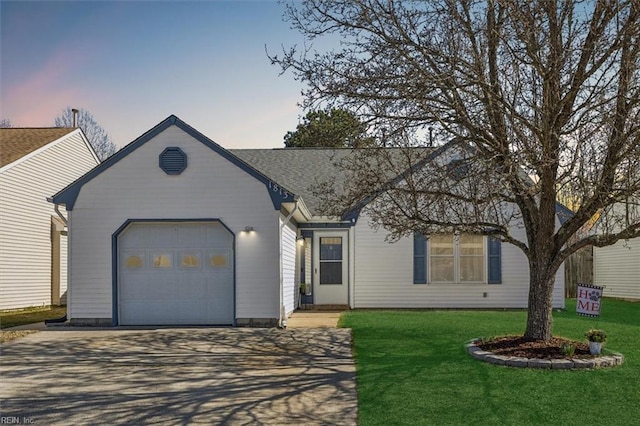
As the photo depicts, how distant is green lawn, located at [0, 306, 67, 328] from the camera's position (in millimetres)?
15297

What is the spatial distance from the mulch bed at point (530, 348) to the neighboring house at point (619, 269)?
14325 millimetres

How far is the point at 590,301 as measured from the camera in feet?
34.1

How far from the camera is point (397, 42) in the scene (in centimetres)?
902

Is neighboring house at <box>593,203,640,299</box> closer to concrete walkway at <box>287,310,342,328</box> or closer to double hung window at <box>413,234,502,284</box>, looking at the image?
double hung window at <box>413,234,502,284</box>

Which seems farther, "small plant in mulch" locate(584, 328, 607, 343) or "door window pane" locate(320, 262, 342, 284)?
"door window pane" locate(320, 262, 342, 284)

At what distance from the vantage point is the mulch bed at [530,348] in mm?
9000

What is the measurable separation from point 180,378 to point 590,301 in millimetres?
6811

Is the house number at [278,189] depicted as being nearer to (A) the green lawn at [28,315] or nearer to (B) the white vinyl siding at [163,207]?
(B) the white vinyl siding at [163,207]

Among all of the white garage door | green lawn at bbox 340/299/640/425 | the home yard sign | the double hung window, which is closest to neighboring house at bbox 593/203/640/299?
the double hung window

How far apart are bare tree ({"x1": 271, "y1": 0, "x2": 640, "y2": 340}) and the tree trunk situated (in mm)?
16

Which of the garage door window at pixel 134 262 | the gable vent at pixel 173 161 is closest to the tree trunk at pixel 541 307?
the gable vent at pixel 173 161

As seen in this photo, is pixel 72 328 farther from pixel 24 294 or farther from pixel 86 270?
pixel 24 294

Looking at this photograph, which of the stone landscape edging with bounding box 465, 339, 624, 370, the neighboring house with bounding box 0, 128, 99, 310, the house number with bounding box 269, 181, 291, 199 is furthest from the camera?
the neighboring house with bounding box 0, 128, 99, 310

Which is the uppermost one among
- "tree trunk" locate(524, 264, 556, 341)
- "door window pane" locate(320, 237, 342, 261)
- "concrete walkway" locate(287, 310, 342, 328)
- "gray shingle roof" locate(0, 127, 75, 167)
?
"gray shingle roof" locate(0, 127, 75, 167)
